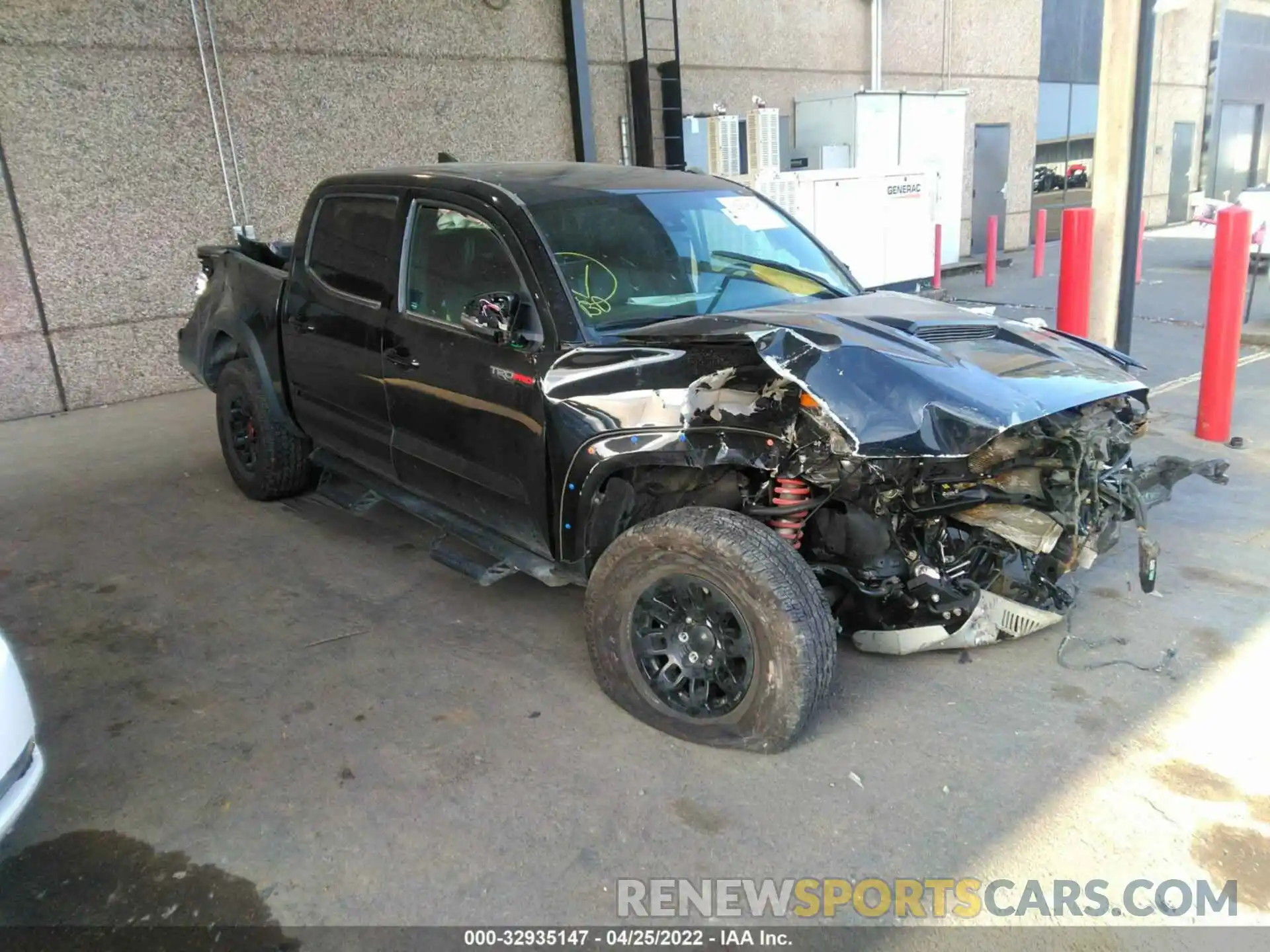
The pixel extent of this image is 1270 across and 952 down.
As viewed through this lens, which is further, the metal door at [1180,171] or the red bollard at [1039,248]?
the metal door at [1180,171]

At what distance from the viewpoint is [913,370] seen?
3020mm

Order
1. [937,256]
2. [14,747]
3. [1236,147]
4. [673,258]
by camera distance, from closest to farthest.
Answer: [14,747] < [673,258] < [937,256] < [1236,147]

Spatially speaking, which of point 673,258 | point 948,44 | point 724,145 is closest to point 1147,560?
point 673,258

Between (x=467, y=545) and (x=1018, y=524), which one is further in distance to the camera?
(x=467, y=545)

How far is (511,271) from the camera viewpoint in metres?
3.71

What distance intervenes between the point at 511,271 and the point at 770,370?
1196 mm

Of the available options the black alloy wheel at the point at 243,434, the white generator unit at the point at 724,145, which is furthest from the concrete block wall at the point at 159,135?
the black alloy wheel at the point at 243,434

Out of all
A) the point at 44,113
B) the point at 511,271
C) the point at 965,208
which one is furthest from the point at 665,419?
the point at 965,208

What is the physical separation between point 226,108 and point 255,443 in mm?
4725

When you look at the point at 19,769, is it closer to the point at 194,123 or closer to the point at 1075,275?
the point at 1075,275

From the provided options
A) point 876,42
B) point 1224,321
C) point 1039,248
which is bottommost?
point 1039,248

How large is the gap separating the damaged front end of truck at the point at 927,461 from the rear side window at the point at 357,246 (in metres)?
1.54

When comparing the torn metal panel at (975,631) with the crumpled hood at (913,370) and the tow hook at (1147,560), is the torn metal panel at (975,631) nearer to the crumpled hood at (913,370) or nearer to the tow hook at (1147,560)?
the tow hook at (1147,560)

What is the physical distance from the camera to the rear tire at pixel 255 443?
5.37 meters
